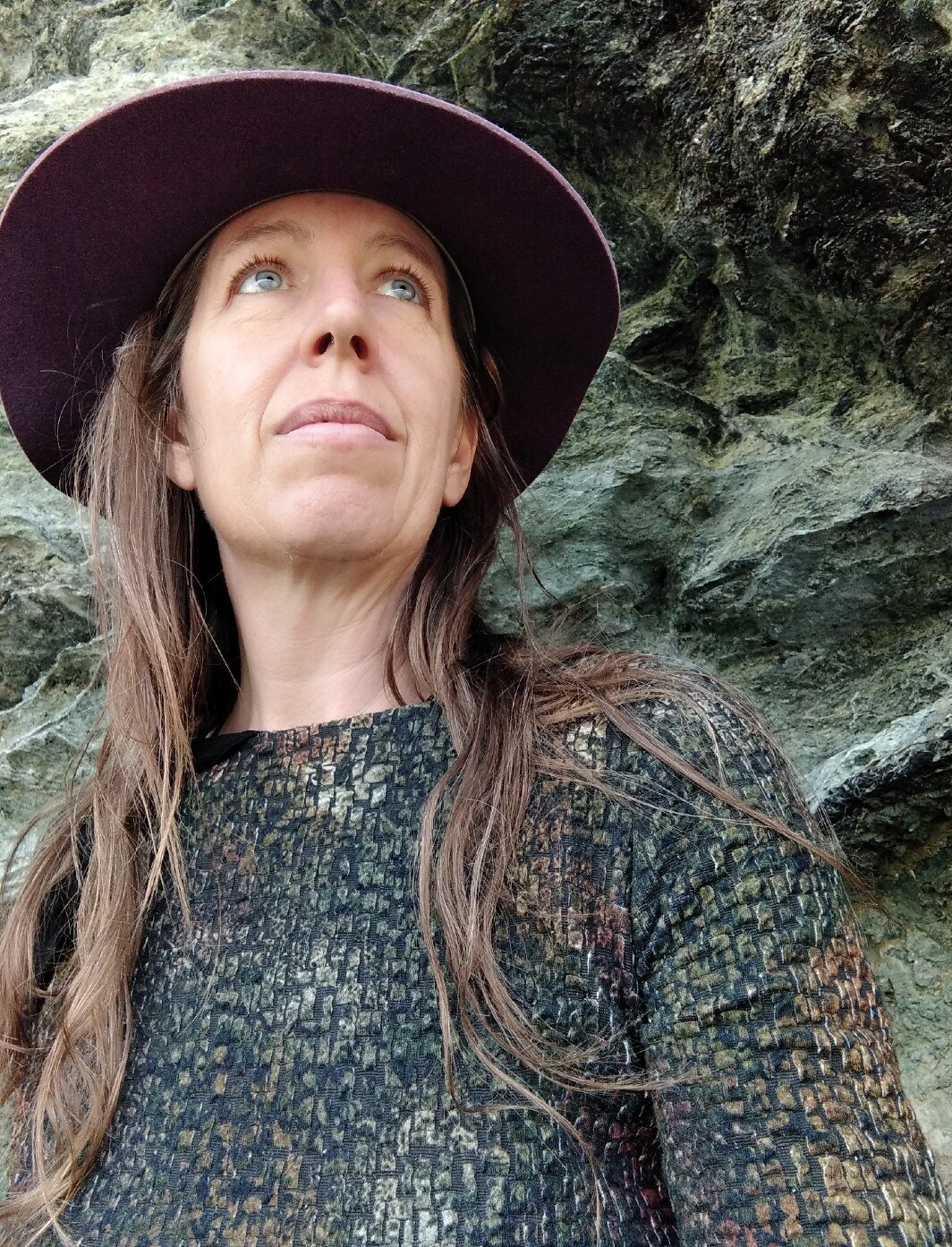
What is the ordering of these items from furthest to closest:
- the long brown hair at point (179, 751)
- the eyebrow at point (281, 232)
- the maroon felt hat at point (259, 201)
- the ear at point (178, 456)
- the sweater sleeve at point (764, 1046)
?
1. the ear at point (178, 456)
2. the eyebrow at point (281, 232)
3. the maroon felt hat at point (259, 201)
4. the long brown hair at point (179, 751)
5. the sweater sleeve at point (764, 1046)

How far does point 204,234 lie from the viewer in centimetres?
163

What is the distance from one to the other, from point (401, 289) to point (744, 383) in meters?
0.67

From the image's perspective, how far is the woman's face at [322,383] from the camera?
1.47 m

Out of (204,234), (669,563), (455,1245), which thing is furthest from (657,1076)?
(204,234)

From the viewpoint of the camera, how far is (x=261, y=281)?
1.57 m

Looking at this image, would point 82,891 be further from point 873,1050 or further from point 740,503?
point 740,503

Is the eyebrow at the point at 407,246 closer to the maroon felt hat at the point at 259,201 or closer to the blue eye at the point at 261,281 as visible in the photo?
the maroon felt hat at the point at 259,201

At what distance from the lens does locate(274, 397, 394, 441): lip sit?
1.46 metres

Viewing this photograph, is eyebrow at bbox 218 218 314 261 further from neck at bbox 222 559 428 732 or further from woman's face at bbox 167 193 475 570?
neck at bbox 222 559 428 732

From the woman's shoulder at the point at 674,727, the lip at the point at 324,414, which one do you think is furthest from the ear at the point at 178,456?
the woman's shoulder at the point at 674,727

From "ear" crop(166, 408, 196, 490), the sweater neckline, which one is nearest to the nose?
"ear" crop(166, 408, 196, 490)

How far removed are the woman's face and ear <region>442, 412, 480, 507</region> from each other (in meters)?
0.05

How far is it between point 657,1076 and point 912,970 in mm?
647

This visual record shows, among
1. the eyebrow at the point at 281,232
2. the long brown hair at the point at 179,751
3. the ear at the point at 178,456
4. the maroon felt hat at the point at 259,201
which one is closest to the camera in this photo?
the long brown hair at the point at 179,751
